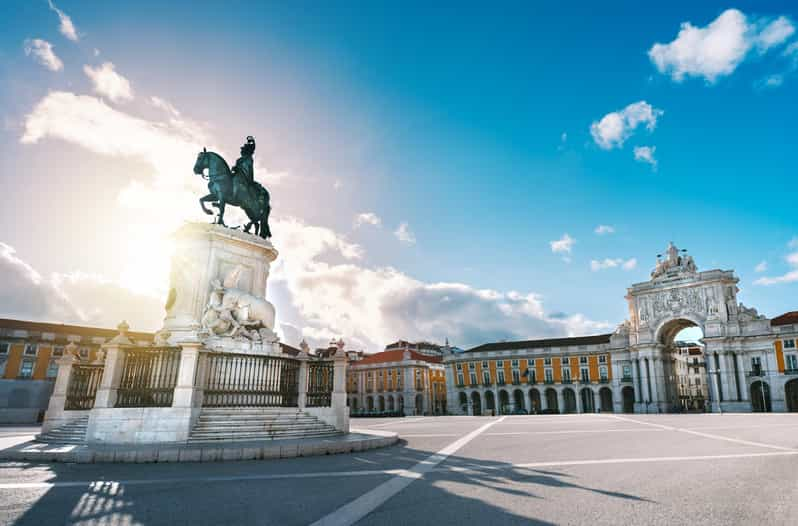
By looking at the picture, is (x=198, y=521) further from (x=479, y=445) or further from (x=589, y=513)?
(x=479, y=445)

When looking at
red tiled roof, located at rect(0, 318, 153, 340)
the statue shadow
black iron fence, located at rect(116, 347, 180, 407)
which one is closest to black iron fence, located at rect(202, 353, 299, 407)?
black iron fence, located at rect(116, 347, 180, 407)

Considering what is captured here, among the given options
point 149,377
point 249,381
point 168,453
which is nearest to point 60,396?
point 149,377

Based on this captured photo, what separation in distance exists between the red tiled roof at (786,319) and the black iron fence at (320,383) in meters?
63.4

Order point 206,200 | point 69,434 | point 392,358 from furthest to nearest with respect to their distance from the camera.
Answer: point 392,358 < point 206,200 < point 69,434

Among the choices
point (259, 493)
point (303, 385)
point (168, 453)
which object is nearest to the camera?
point (259, 493)

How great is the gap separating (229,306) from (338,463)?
284 inches

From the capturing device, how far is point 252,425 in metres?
11.2

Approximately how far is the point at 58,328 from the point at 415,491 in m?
60.8

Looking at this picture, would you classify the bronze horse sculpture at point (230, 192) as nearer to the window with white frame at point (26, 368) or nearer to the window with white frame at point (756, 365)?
the window with white frame at point (26, 368)

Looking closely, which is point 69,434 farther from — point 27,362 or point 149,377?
point 27,362

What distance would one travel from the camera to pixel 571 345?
68000 mm

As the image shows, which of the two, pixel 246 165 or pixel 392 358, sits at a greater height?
pixel 246 165

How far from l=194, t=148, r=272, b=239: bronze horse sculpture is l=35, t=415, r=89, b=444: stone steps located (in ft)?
22.4

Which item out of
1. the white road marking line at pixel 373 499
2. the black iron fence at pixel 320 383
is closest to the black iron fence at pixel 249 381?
the black iron fence at pixel 320 383
